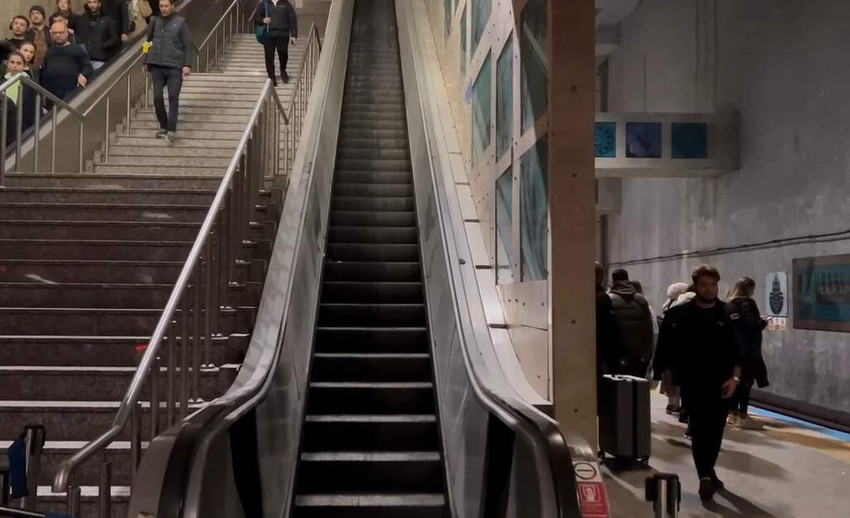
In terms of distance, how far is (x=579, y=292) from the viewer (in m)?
3.31

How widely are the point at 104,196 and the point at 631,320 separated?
13.4ft

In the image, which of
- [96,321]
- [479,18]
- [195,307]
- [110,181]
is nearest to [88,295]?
[96,321]

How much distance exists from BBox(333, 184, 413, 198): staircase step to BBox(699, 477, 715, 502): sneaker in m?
3.79

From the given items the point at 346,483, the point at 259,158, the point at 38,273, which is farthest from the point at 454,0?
the point at 346,483

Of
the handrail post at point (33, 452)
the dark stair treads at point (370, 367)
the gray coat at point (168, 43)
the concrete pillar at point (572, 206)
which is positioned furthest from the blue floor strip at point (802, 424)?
the gray coat at point (168, 43)

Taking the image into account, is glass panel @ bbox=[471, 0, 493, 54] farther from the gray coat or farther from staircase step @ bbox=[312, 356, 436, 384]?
the gray coat

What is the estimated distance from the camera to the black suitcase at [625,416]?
A: 492 cm

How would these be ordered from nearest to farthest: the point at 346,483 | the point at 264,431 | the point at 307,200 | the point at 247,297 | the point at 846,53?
the point at 264,431, the point at 346,483, the point at 247,297, the point at 307,200, the point at 846,53

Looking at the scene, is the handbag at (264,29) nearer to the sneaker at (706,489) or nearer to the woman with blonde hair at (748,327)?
the woman with blonde hair at (748,327)

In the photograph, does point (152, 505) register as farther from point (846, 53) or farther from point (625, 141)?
point (625, 141)

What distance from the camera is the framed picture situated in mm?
6867

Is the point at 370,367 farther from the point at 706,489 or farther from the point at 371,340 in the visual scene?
the point at 706,489

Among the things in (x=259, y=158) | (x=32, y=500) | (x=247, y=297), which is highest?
(x=259, y=158)

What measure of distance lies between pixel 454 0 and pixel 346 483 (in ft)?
16.8
